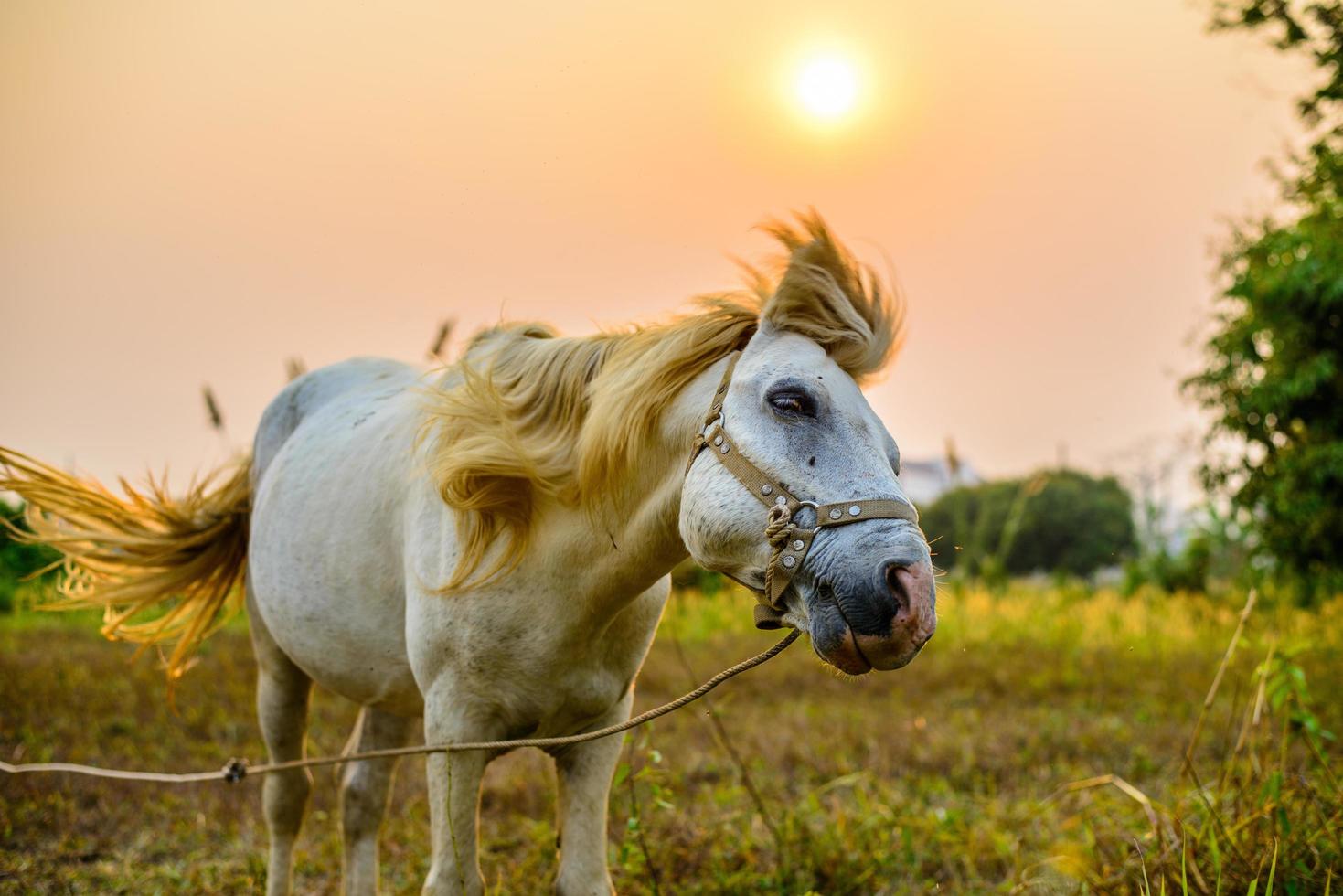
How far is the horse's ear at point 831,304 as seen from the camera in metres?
2.59

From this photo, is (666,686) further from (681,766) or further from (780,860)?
(780,860)

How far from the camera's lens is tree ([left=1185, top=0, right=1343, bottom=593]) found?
11477 millimetres

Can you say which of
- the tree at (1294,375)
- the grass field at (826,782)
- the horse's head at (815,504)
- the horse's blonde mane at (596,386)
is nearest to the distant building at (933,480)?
the tree at (1294,375)

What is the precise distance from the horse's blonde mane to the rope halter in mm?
300

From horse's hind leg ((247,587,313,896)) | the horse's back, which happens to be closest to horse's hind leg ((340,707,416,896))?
horse's hind leg ((247,587,313,896))

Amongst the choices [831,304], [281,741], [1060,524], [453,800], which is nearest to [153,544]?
[281,741]

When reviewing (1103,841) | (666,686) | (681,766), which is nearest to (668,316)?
(1103,841)

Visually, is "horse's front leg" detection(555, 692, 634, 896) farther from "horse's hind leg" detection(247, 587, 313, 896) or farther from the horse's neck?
"horse's hind leg" detection(247, 587, 313, 896)

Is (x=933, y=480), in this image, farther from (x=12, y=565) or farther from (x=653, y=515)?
(x=653, y=515)

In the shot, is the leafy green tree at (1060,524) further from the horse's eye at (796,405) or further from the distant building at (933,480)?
the horse's eye at (796,405)

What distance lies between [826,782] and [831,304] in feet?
13.3

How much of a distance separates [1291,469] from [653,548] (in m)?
11.1

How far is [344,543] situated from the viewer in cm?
349

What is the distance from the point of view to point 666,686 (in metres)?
8.72
